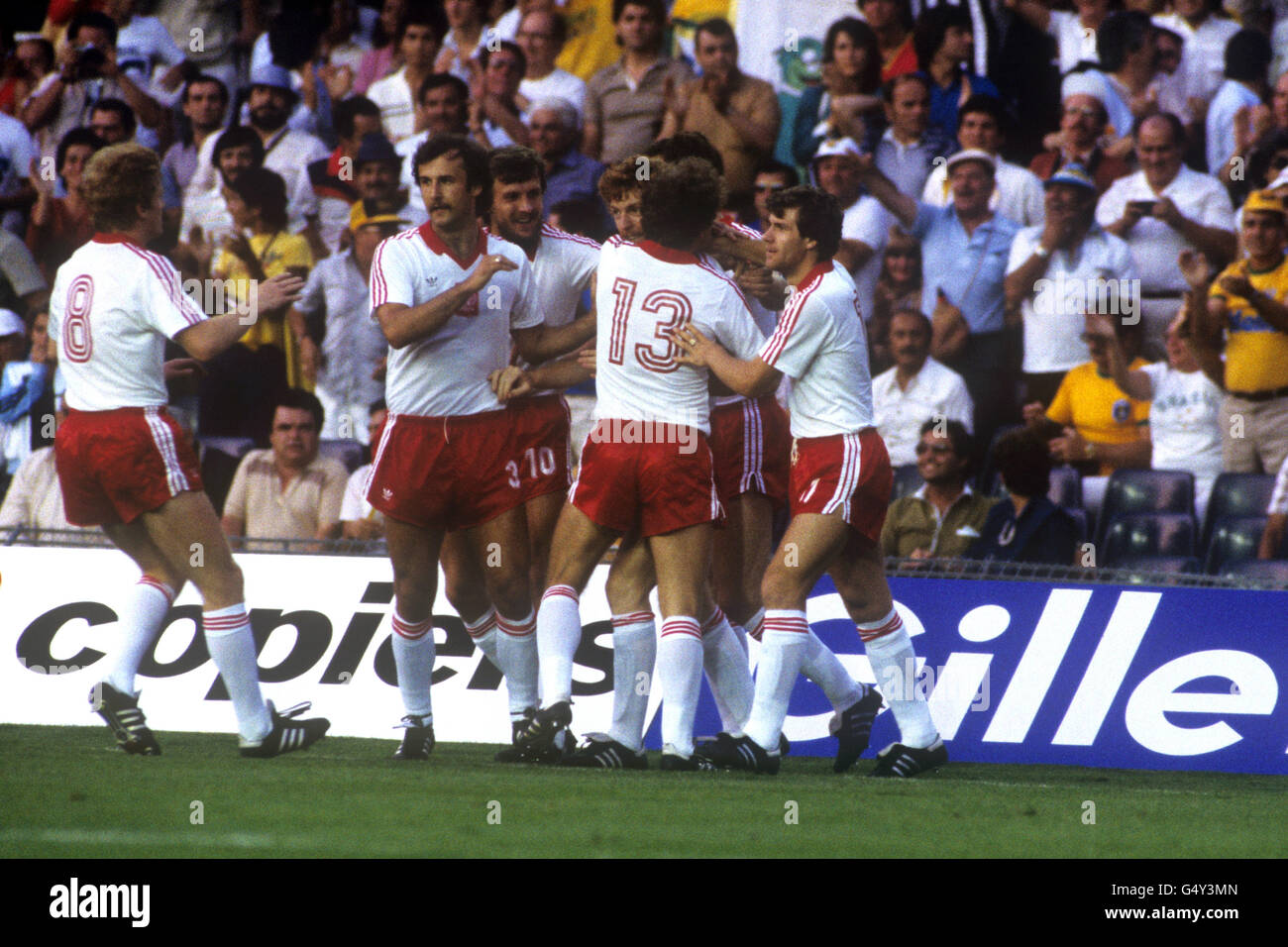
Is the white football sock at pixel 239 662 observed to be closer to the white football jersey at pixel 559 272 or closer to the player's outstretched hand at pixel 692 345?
the white football jersey at pixel 559 272

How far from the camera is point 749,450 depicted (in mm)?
7574

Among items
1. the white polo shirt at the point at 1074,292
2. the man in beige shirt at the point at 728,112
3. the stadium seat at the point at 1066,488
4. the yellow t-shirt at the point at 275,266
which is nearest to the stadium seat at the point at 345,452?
the yellow t-shirt at the point at 275,266

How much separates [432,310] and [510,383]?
47cm

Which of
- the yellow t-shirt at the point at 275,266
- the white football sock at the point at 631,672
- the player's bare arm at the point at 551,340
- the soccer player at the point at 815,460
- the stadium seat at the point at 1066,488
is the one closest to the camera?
the soccer player at the point at 815,460

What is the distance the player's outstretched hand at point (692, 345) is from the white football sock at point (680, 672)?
1000 millimetres

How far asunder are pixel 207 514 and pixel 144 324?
79 centimetres

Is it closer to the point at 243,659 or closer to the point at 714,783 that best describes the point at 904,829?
the point at 714,783

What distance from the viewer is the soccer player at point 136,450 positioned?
6793 mm

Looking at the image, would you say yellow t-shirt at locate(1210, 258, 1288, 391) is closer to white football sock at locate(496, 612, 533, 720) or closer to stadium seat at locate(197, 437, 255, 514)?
white football sock at locate(496, 612, 533, 720)

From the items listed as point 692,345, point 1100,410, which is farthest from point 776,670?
point 1100,410

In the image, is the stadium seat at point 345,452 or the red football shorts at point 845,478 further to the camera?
the stadium seat at point 345,452

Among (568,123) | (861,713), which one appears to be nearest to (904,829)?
(861,713)

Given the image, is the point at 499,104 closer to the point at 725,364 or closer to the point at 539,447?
the point at 539,447
